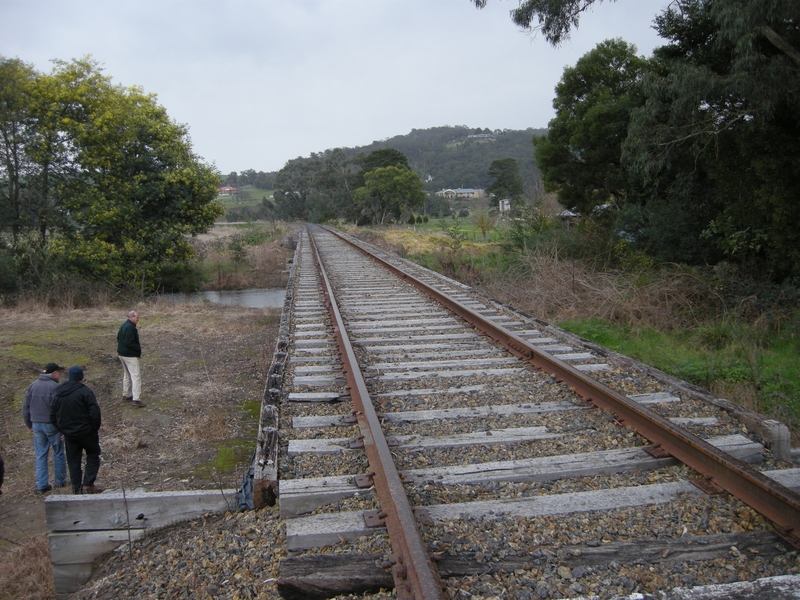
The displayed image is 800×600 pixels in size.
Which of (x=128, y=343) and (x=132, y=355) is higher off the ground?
(x=128, y=343)

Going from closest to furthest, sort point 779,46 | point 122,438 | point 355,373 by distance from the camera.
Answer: point 355,373
point 122,438
point 779,46

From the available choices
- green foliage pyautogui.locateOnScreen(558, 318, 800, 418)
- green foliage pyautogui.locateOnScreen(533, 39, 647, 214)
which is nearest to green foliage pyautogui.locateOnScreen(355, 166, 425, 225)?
green foliage pyautogui.locateOnScreen(533, 39, 647, 214)

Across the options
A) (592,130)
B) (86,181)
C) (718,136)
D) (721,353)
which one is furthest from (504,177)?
(721,353)

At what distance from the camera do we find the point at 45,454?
604cm

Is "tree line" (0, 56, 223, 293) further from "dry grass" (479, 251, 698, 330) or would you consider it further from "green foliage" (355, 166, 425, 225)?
"green foliage" (355, 166, 425, 225)

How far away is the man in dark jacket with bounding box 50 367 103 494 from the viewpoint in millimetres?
5570

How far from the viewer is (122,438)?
672 centimetres

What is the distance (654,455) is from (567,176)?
16.1m

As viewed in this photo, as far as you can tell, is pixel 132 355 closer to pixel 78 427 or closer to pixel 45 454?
pixel 45 454

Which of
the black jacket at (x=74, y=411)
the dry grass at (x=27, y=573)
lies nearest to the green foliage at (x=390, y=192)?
the black jacket at (x=74, y=411)

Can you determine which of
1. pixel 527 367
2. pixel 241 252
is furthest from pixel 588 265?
pixel 241 252

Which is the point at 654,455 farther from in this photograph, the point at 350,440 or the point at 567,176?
the point at 567,176

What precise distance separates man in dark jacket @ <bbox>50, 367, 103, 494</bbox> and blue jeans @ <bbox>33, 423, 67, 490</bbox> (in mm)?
453

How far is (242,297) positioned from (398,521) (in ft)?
70.2
